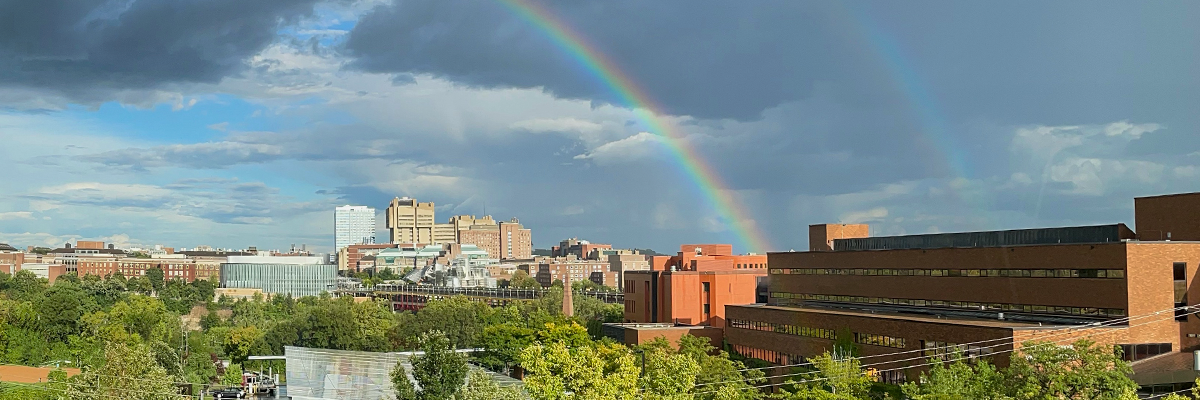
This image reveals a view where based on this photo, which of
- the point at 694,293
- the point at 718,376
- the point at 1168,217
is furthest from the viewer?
the point at 694,293

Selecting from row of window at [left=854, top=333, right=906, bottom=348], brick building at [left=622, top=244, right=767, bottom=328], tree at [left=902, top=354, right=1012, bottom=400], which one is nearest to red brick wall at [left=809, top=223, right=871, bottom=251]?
brick building at [left=622, top=244, right=767, bottom=328]

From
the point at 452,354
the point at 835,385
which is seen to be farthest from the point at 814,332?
the point at 452,354

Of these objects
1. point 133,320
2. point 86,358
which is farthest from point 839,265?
point 133,320

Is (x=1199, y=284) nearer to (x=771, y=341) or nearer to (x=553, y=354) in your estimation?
(x=771, y=341)

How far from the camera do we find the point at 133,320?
11188 cm

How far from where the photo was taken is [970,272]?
64875 mm

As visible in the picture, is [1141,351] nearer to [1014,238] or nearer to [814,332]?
[1014,238]

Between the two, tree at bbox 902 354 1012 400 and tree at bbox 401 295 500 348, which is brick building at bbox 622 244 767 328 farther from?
tree at bbox 902 354 1012 400

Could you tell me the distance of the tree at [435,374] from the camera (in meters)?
51.1

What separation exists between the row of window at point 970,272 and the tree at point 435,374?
106ft

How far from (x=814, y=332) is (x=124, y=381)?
140 feet

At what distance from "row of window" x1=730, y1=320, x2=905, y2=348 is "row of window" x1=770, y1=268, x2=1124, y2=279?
23.7 feet

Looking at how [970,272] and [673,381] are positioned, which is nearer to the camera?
[673,381]

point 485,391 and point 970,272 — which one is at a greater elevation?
point 970,272
